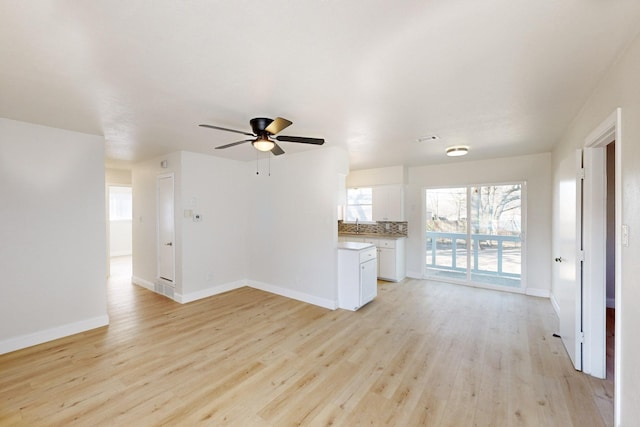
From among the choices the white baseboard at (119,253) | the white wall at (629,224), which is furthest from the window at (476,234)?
the white baseboard at (119,253)

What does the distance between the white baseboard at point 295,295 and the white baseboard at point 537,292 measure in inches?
137

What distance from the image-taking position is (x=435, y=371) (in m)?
2.61

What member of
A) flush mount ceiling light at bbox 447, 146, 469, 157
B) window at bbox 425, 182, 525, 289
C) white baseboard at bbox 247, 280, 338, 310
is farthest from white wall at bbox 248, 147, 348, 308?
window at bbox 425, 182, 525, 289

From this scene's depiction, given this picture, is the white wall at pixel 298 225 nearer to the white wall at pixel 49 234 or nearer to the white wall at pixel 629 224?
the white wall at pixel 49 234

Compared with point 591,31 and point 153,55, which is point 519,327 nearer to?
point 591,31

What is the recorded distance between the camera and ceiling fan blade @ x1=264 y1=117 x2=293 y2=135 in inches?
93.6

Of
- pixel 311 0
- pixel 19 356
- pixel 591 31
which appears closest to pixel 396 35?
pixel 311 0

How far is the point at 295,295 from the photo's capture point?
4.70m

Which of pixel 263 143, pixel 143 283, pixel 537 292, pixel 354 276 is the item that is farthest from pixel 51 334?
pixel 537 292

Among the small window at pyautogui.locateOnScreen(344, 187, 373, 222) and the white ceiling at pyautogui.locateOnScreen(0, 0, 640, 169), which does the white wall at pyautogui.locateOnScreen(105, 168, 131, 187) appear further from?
the small window at pyautogui.locateOnScreen(344, 187, 373, 222)

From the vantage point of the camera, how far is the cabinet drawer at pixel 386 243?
566 cm

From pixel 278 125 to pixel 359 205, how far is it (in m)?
4.27

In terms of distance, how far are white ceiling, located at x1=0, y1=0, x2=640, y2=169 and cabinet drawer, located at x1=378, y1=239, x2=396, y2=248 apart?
2926mm

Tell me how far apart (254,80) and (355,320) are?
3206mm
